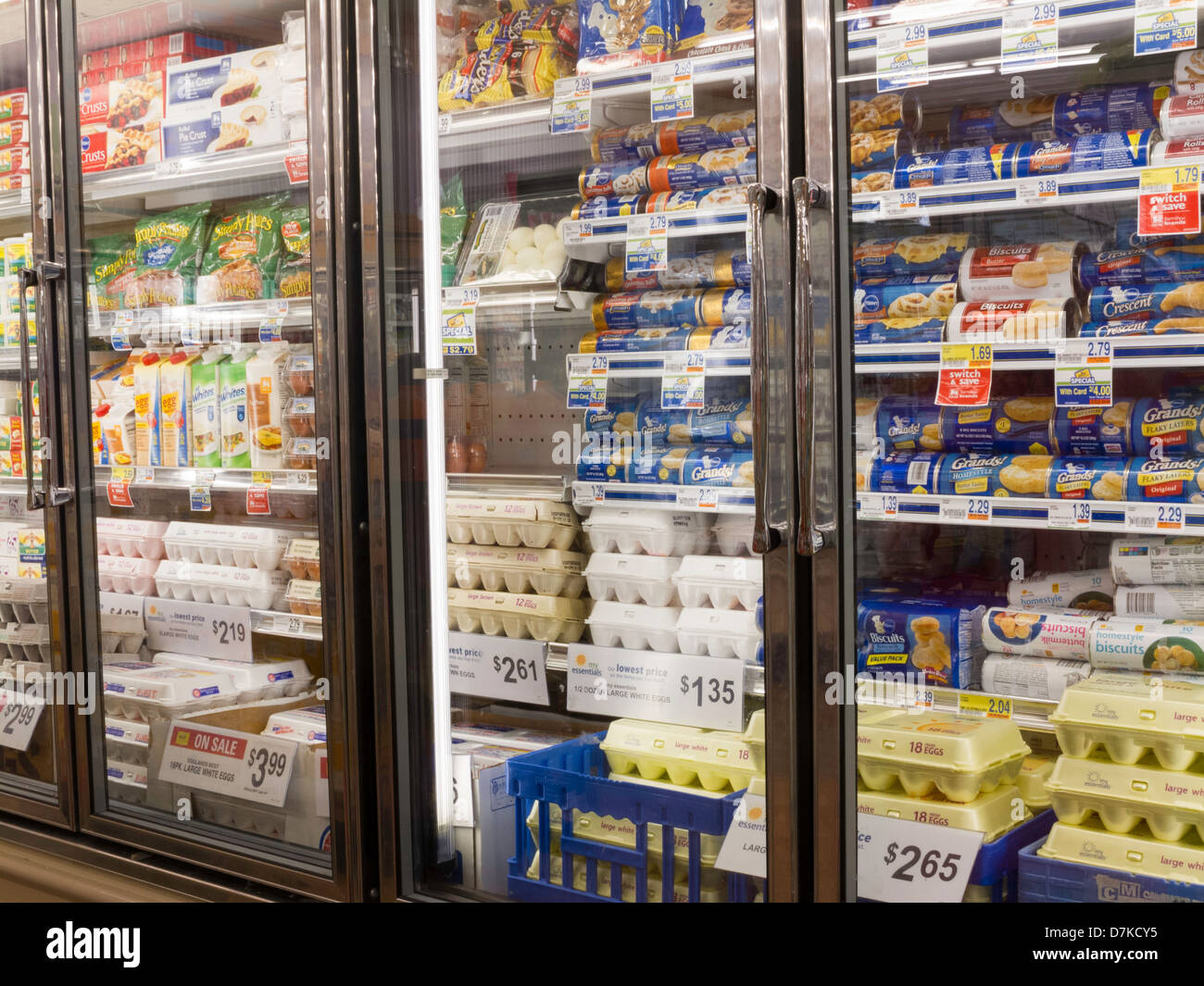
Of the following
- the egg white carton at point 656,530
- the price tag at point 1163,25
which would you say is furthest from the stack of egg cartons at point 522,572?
the price tag at point 1163,25

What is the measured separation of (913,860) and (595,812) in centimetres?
58

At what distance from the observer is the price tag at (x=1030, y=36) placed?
1753 millimetres

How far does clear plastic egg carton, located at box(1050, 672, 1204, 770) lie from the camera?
175cm

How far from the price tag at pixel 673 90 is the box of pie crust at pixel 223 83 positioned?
1059 mm

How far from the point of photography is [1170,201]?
1.73 metres

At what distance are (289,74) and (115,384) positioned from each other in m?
0.89

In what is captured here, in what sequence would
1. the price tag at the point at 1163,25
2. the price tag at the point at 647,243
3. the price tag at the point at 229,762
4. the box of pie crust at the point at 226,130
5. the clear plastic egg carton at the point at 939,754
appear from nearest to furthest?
the price tag at the point at 1163,25, the clear plastic egg carton at the point at 939,754, the price tag at the point at 647,243, the price tag at the point at 229,762, the box of pie crust at the point at 226,130

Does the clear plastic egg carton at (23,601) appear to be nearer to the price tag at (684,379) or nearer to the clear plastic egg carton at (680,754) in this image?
the clear plastic egg carton at (680,754)

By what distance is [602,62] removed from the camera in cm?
222

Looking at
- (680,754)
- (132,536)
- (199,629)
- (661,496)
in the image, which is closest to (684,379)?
(661,496)
